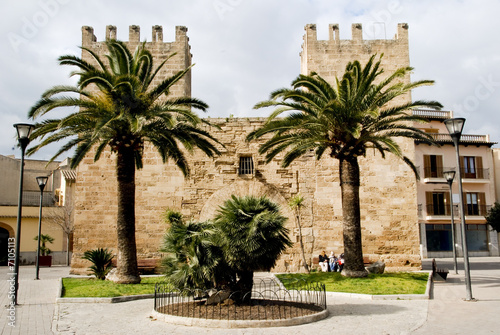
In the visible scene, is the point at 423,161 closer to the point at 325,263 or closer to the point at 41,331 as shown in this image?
the point at 325,263

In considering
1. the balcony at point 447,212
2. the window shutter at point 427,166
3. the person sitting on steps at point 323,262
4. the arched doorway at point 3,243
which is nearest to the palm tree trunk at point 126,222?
the person sitting on steps at point 323,262

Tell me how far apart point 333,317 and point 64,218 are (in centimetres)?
2313

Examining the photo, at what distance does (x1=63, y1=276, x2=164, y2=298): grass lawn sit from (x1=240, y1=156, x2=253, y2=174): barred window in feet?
20.1

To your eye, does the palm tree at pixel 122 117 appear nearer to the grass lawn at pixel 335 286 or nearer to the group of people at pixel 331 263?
the grass lawn at pixel 335 286

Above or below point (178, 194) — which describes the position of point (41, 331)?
below

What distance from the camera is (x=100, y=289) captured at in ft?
37.4

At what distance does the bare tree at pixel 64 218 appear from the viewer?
27.5 m

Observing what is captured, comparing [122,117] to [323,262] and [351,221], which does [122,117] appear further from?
[323,262]

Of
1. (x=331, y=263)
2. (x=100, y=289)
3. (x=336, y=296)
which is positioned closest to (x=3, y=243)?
(x=100, y=289)

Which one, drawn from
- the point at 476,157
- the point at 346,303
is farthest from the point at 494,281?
the point at 476,157

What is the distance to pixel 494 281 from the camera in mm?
14109

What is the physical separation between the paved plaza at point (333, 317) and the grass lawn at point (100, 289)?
52cm

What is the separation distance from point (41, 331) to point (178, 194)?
33.7ft

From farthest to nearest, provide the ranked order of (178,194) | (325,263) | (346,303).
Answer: (178,194) → (325,263) → (346,303)
